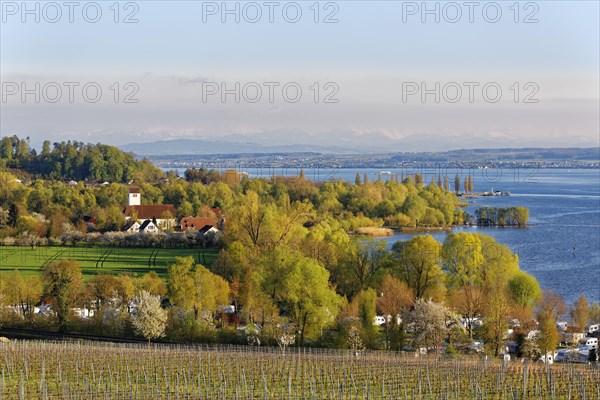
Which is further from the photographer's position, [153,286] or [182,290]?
[153,286]

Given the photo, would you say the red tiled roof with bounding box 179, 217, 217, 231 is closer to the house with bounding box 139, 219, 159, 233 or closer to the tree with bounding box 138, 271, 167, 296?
the house with bounding box 139, 219, 159, 233

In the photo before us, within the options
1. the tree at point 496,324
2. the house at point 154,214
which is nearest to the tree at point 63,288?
the tree at point 496,324

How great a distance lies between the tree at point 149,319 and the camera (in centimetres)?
2867

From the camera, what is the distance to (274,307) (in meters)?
29.6

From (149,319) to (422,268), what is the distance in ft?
33.8

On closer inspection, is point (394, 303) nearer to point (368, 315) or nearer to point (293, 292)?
point (368, 315)

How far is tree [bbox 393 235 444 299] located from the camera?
107 ft

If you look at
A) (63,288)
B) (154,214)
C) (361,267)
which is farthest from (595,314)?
(154,214)

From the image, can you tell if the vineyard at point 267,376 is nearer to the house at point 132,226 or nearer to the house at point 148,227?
the house at point 148,227

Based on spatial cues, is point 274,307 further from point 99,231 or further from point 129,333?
point 99,231

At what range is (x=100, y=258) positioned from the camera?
51688mm

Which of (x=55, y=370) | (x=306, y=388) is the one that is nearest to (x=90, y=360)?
(x=55, y=370)

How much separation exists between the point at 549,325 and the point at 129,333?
13.2 m

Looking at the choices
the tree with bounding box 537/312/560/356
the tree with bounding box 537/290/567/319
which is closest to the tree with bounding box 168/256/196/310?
the tree with bounding box 537/312/560/356
